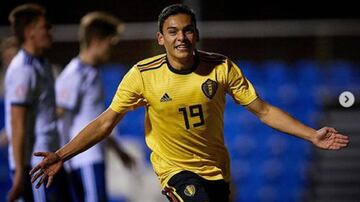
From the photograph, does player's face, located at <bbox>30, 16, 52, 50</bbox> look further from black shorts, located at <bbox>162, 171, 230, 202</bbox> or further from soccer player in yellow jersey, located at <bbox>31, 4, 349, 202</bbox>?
black shorts, located at <bbox>162, 171, 230, 202</bbox>

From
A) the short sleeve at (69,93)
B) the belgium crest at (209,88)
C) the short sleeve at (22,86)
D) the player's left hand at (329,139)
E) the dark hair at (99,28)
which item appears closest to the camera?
the player's left hand at (329,139)

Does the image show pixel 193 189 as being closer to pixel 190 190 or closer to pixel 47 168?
pixel 190 190

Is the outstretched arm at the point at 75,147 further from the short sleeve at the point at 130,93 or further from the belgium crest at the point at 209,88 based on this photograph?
the belgium crest at the point at 209,88

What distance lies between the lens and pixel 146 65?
6.29m

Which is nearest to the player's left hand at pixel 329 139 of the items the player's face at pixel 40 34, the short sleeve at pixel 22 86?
the short sleeve at pixel 22 86

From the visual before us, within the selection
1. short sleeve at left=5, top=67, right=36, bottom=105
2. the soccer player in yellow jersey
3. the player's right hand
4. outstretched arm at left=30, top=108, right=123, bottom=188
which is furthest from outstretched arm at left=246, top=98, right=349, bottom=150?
short sleeve at left=5, top=67, right=36, bottom=105

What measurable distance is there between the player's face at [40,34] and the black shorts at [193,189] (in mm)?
1954

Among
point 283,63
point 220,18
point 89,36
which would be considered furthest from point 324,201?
point 89,36

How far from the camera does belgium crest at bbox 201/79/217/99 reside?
621cm

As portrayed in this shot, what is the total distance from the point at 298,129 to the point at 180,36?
0.88 metres

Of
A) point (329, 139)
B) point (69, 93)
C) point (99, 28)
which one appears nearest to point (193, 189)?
point (329, 139)

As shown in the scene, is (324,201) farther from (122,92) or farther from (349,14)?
(122,92)

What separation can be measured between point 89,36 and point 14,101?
151 cm

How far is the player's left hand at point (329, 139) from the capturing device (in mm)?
6102
